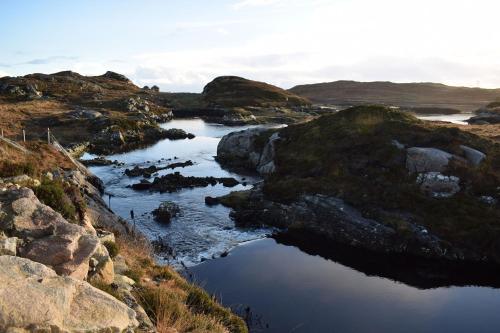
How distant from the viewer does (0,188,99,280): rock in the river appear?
1296 centimetres

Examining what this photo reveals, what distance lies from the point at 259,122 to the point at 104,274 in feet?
362

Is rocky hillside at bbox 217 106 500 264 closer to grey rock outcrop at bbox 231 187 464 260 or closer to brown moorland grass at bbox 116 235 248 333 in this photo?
grey rock outcrop at bbox 231 187 464 260

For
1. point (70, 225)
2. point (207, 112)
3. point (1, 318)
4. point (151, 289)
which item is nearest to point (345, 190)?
point (151, 289)

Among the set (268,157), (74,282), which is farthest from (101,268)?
(268,157)

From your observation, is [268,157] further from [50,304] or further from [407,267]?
[50,304]

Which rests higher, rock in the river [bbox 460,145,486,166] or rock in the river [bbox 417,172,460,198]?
rock in the river [bbox 460,145,486,166]

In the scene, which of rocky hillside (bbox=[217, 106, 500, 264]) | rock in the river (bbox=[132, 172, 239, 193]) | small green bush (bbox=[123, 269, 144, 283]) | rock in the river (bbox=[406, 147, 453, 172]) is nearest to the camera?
small green bush (bbox=[123, 269, 144, 283])

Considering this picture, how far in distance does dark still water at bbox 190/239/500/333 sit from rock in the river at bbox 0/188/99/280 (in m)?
11.0

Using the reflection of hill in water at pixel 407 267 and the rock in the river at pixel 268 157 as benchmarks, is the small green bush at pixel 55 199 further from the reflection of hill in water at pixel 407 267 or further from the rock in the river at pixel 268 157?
the rock in the river at pixel 268 157

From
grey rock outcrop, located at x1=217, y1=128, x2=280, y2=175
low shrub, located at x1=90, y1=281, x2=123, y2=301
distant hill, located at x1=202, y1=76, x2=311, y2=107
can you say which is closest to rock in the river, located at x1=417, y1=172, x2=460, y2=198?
grey rock outcrop, located at x1=217, y1=128, x2=280, y2=175

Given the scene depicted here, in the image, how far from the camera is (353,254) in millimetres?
32562

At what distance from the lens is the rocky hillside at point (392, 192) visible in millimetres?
33250

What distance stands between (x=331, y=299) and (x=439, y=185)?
17419 mm

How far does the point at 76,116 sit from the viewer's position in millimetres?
102062
